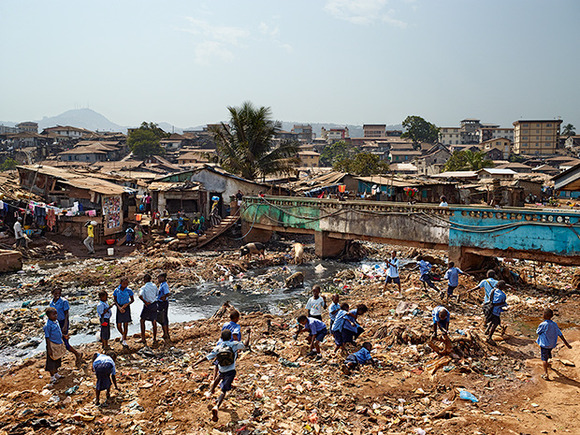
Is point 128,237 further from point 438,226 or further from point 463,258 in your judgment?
point 463,258

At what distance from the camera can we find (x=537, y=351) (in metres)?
9.68

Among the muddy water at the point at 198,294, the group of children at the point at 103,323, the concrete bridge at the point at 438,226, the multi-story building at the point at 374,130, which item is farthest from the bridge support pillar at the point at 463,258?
the multi-story building at the point at 374,130

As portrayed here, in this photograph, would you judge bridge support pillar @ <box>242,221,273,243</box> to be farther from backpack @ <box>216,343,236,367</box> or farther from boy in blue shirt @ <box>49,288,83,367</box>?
backpack @ <box>216,343,236,367</box>

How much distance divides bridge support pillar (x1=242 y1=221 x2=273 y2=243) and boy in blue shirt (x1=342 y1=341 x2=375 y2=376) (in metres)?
16.6

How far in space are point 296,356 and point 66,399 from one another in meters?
4.34

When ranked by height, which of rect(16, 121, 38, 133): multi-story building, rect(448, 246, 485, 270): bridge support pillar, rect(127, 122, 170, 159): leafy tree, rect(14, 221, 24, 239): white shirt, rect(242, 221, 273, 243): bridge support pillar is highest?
rect(16, 121, 38, 133): multi-story building

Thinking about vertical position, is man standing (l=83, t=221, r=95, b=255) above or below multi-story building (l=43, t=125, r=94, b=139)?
below

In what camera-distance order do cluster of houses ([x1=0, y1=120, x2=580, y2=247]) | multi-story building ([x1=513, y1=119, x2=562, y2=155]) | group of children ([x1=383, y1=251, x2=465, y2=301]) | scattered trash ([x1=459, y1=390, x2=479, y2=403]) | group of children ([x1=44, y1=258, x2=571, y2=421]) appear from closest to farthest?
group of children ([x1=44, y1=258, x2=571, y2=421]), scattered trash ([x1=459, y1=390, x2=479, y2=403]), group of children ([x1=383, y1=251, x2=465, y2=301]), cluster of houses ([x1=0, y1=120, x2=580, y2=247]), multi-story building ([x1=513, y1=119, x2=562, y2=155])

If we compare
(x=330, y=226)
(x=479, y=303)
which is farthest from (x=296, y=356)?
(x=330, y=226)

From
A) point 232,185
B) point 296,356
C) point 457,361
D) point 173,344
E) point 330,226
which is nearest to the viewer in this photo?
point 457,361

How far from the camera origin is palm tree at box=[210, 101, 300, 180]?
30.3 metres

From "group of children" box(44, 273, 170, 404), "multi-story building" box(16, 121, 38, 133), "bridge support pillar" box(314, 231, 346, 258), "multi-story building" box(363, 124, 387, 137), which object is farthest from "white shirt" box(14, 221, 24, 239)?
"multi-story building" box(363, 124, 387, 137)

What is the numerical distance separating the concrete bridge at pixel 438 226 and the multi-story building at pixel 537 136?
75596 mm

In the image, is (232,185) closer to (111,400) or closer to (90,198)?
(90,198)
